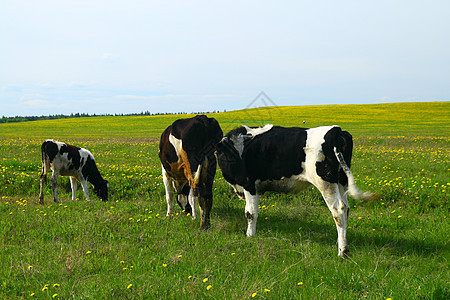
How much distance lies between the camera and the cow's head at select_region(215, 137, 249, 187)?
23.2 feet

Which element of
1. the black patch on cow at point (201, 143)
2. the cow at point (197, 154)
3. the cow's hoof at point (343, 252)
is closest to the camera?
the cow's hoof at point (343, 252)

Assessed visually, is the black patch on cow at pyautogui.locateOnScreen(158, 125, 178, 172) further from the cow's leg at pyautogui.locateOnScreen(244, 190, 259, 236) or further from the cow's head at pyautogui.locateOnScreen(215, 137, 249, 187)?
the cow's leg at pyautogui.locateOnScreen(244, 190, 259, 236)

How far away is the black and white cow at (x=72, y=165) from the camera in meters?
11.8

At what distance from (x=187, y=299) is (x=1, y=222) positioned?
Result: 5524 mm

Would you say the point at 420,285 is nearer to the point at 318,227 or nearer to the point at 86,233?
the point at 318,227

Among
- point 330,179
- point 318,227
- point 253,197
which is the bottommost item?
point 318,227

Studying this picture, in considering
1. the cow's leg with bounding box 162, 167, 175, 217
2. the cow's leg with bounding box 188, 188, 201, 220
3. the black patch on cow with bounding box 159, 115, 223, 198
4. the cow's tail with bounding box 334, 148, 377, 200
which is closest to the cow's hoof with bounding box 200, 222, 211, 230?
the black patch on cow with bounding box 159, 115, 223, 198

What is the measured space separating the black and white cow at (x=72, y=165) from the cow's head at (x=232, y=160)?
621cm

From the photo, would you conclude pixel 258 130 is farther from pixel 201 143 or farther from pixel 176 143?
pixel 176 143

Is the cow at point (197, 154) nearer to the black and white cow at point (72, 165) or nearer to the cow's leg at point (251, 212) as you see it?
the cow's leg at point (251, 212)

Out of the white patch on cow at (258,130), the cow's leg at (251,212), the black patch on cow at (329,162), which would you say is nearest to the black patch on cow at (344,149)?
the black patch on cow at (329,162)

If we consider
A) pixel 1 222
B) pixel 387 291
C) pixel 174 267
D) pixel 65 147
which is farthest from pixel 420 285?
pixel 65 147

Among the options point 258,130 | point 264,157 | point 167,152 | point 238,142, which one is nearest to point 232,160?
point 238,142

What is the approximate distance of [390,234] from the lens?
22.6 ft
